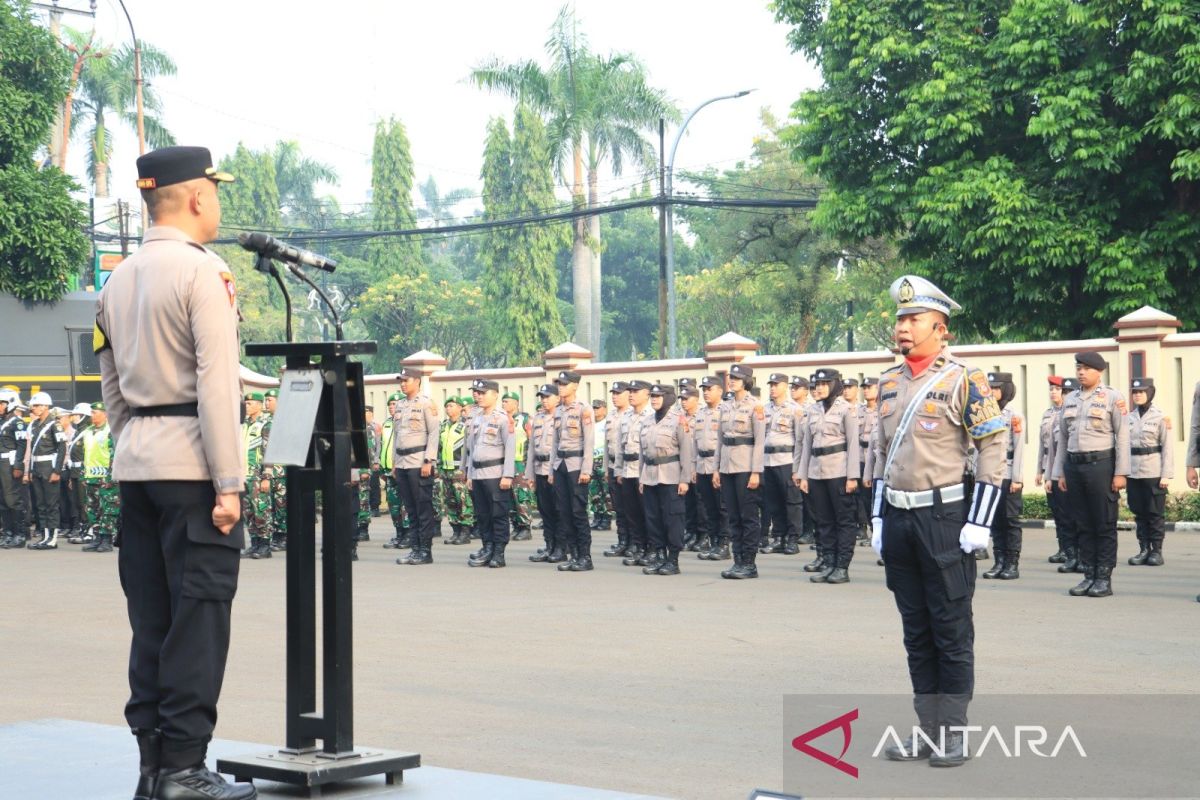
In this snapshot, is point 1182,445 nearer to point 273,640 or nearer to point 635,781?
point 273,640

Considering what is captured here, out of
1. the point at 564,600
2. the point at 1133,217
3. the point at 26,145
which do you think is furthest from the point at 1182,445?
the point at 26,145

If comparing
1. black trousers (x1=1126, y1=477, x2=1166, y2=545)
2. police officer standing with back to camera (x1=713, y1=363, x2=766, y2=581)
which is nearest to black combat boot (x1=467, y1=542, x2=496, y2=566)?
police officer standing with back to camera (x1=713, y1=363, x2=766, y2=581)

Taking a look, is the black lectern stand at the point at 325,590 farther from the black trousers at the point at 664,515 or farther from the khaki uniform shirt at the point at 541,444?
the khaki uniform shirt at the point at 541,444

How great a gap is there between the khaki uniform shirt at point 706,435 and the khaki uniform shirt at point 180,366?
11383 mm

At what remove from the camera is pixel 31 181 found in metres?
29.3

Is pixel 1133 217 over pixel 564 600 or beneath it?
over

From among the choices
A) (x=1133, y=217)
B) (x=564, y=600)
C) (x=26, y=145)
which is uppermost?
(x=26, y=145)

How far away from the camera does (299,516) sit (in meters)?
5.27

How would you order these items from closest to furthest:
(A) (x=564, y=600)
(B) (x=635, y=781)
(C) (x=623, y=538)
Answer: (B) (x=635, y=781), (A) (x=564, y=600), (C) (x=623, y=538)

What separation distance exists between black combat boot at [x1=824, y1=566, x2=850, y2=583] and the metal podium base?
893 cm

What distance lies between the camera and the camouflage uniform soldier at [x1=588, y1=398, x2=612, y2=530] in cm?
2152

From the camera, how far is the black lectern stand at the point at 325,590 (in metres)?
5.19

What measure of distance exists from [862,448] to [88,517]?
11.2 m

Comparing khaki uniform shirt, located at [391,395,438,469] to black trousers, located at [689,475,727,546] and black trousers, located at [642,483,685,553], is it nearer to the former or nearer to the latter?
black trousers, located at [689,475,727,546]
